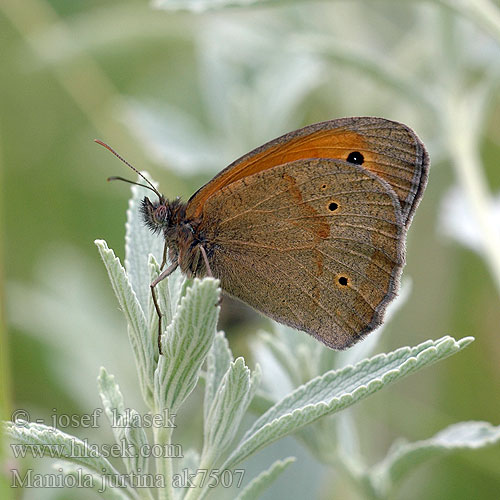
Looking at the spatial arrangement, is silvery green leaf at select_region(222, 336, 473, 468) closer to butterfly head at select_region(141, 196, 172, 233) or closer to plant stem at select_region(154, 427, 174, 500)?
plant stem at select_region(154, 427, 174, 500)

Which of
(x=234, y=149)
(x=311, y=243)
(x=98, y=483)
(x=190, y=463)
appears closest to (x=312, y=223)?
(x=311, y=243)

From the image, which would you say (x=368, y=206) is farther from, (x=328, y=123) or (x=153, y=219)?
(x=153, y=219)

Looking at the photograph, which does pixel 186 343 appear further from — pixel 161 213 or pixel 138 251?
pixel 161 213

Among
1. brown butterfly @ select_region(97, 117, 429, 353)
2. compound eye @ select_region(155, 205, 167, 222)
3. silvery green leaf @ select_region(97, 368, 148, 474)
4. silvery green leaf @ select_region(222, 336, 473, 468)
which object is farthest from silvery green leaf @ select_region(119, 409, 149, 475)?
compound eye @ select_region(155, 205, 167, 222)

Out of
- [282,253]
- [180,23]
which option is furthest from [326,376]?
[180,23]

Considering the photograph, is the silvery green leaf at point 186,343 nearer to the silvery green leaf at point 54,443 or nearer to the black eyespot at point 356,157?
the silvery green leaf at point 54,443

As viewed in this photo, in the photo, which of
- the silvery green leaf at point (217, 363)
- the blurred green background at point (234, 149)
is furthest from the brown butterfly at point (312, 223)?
the blurred green background at point (234, 149)
